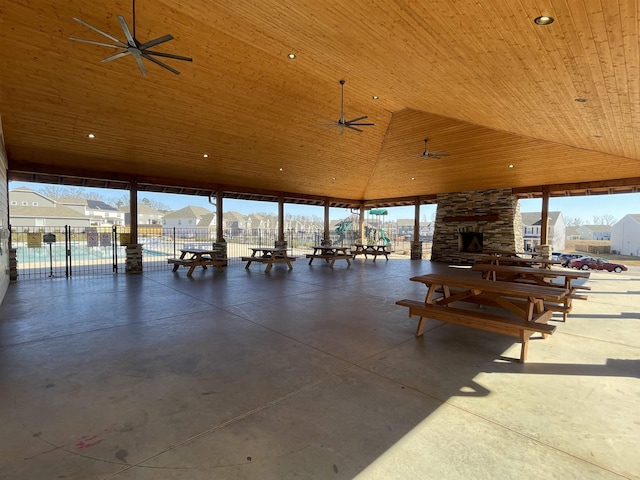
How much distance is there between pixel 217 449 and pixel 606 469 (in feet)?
7.32

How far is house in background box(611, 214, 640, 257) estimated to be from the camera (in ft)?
70.0

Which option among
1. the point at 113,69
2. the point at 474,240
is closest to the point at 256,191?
the point at 113,69

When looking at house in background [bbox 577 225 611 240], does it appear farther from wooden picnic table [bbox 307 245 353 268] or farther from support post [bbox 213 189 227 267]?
support post [bbox 213 189 227 267]

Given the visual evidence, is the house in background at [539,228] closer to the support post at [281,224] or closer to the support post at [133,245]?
the support post at [281,224]

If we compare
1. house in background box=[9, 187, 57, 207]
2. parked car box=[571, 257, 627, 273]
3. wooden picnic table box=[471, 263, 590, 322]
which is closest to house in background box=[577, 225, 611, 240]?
parked car box=[571, 257, 627, 273]

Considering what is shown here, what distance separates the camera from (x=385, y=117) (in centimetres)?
904

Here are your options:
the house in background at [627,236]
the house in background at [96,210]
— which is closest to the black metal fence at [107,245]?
the house in background at [96,210]

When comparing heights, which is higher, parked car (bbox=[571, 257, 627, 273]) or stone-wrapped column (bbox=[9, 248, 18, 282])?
stone-wrapped column (bbox=[9, 248, 18, 282])

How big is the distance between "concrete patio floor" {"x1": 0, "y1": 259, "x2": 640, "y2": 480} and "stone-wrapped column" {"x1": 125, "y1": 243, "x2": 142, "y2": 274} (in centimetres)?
498

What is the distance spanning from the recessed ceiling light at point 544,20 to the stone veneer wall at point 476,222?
1063 centimetres

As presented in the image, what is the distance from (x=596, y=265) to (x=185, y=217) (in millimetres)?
33641

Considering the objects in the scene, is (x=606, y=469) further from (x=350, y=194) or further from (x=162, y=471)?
(x=350, y=194)

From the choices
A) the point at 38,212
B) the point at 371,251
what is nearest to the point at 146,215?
the point at 38,212

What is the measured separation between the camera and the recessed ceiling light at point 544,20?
274 centimetres
